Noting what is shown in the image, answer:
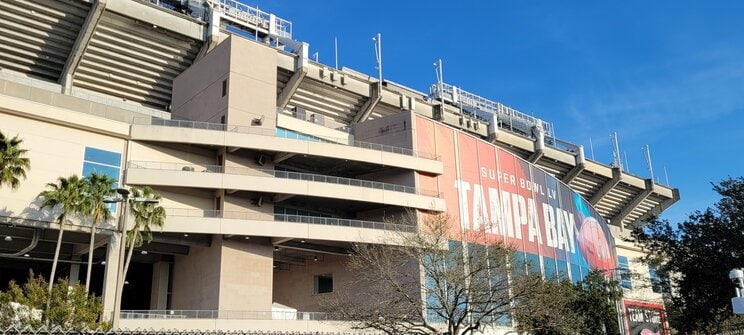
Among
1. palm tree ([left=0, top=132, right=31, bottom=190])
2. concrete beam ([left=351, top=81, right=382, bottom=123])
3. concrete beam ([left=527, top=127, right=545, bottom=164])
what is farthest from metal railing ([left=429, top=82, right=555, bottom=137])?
palm tree ([left=0, top=132, right=31, bottom=190])

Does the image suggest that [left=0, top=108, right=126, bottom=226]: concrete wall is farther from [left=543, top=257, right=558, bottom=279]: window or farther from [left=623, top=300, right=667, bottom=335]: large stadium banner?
[left=623, top=300, right=667, bottom=335]: large stadium banner

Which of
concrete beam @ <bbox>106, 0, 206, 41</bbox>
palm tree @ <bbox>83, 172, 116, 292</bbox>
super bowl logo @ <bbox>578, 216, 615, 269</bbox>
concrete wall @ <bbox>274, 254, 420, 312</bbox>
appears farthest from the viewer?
super bowl logo @ <bbox>578, 216, 615, 269</bbox>

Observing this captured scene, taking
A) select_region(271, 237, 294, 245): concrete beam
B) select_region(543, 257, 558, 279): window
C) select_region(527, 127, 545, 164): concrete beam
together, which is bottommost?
select_region(543, 257, 558, 279): window

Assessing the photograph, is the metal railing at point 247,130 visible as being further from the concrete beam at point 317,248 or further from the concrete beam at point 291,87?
the concrete beam at point 291,87

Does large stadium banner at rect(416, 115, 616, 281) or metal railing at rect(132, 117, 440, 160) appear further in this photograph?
large stadium banner at rect(416, 115, 616, 281)

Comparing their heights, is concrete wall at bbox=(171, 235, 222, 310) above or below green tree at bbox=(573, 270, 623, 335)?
above

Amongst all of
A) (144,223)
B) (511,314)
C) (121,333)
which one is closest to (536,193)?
(511,314)

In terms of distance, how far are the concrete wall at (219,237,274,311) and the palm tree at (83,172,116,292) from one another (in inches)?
347

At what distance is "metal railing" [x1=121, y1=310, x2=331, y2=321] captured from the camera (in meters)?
42.4

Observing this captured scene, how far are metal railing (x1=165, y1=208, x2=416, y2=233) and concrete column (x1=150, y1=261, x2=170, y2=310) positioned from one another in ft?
29.2

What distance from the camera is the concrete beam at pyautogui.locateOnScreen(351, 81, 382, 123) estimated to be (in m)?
70.7

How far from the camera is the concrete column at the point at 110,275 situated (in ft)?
141

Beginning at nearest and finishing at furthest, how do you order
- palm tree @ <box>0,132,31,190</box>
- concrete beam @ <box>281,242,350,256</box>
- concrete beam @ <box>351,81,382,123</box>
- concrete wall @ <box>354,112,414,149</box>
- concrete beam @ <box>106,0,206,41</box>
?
palm tree @ <box>0,132,31,190</box> < concrete beam @ <box>281,242,350,256</box> < concrete beam @ <box>106,0,206,41</box> < concrete wall @ <box>354,112,414,149</box> < concrete beam @ <box>351,81,382,123</box>

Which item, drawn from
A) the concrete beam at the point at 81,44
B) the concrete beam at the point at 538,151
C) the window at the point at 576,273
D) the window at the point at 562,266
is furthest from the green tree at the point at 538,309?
the concrete beam at the point at 538,151
